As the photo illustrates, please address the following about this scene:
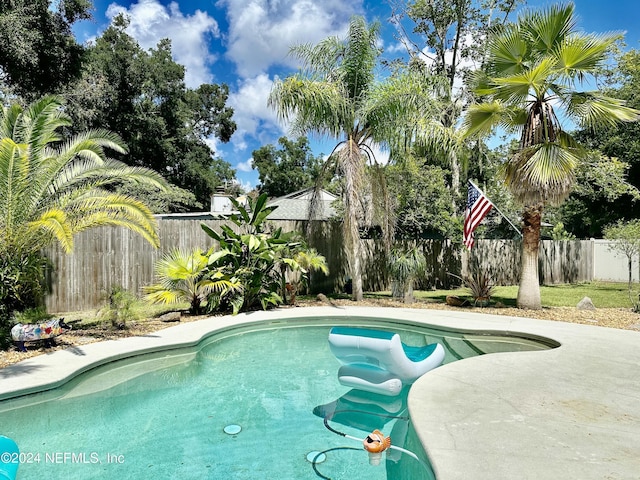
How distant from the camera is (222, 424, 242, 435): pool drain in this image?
4262mm

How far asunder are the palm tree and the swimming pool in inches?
172

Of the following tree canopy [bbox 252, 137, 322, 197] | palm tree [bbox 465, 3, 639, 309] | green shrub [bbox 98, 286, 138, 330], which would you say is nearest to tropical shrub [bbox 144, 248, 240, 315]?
green shrub [bbox 98, 286, 138, 330]

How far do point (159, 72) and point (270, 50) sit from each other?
10546 millimetres

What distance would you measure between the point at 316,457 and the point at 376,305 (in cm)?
755

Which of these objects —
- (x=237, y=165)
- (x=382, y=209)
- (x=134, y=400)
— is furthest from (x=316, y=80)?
(x=237, y=165)

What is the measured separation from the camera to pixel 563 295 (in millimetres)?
13922

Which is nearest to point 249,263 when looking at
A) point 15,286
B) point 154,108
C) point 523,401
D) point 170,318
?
point 170,318

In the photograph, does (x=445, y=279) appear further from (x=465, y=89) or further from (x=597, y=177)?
(x=465, y=89)

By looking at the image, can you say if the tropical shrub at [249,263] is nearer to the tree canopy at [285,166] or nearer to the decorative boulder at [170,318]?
the decorative boulder at [170,318]

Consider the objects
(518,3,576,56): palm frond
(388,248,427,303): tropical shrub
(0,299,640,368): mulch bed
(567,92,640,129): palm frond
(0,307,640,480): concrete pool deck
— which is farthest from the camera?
(388,248,427,303): tropical shrub

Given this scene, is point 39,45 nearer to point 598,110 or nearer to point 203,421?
point 203,421

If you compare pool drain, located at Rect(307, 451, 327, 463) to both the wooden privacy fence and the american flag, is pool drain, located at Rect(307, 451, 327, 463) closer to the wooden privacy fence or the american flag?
the wooden privacy fence

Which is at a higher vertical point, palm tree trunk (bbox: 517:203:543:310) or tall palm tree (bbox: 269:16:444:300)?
tall palm tree (bbox: 269:16:444:300)

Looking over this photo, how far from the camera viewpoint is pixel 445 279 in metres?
16.1
